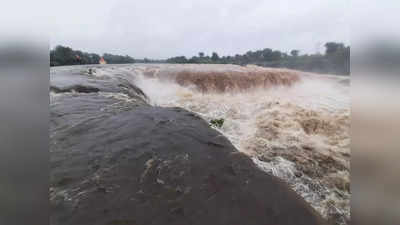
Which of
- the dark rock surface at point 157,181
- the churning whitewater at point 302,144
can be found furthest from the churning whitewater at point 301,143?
the dark rock surface at point 157,181

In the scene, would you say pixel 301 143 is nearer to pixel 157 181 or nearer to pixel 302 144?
pixel 302 144

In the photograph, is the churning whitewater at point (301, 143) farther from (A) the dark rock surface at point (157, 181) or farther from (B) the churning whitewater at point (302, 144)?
(A) the dark rock surface at point (157, 181)

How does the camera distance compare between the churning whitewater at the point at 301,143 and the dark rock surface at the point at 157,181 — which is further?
the churning whitewater at the point at 301,143

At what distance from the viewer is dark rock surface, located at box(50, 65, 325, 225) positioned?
82.7 inches

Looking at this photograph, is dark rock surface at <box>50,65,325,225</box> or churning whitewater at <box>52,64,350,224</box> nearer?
dark rock surface at <box>50,65,325,225</box>

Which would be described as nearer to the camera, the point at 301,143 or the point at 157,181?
the point at 157,181

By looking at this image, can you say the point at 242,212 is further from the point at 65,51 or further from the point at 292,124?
the point at 65,51

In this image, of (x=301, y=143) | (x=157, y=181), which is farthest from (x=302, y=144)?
(x=157, y=181)

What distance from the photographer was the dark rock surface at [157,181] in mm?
2102

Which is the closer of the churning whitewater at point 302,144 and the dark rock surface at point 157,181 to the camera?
the dark rock surface at point 157,181

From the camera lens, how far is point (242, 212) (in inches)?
86.1

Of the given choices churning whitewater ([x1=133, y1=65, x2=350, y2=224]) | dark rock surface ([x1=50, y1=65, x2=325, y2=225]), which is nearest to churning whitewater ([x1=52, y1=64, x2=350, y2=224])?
churning whitewater ([x1=133, y1=65, x2=350, y2=224])

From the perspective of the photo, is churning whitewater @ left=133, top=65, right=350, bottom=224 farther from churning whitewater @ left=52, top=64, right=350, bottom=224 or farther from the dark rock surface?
the dark rock surface

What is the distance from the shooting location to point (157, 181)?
2662 mm
